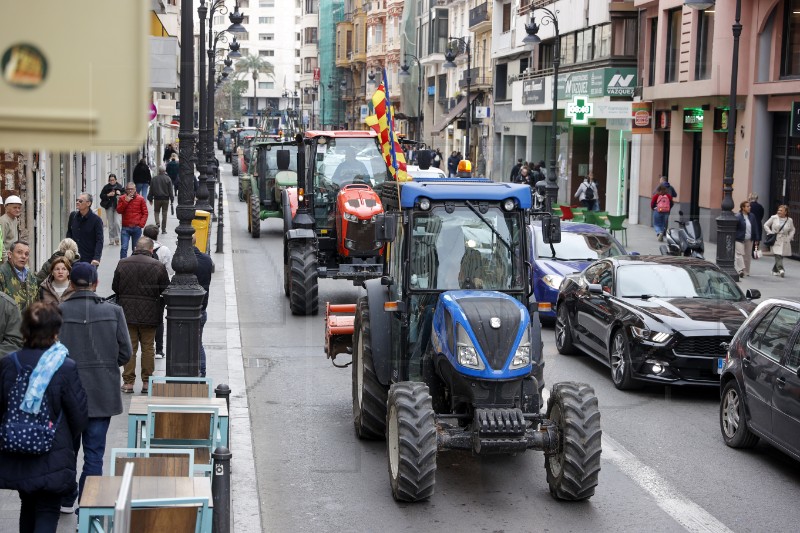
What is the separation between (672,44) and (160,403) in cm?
3122

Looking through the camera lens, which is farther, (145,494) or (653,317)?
(653,317)

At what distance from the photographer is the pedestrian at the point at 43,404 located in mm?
6367

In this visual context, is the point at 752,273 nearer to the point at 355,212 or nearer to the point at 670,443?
the point at 355,212

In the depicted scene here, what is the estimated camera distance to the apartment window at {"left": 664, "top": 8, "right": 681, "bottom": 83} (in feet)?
119

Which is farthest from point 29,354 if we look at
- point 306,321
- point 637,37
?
point 637,37

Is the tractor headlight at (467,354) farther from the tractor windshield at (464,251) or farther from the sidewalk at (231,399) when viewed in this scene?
the sidewalk at (231,399)

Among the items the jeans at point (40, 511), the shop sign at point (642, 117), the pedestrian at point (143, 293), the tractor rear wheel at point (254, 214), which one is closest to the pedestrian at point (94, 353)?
the jeans at point (40, 511)

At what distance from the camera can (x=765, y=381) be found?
1002cm

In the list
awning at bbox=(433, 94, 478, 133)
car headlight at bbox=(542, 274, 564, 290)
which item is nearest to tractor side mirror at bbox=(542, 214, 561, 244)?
car headlight at bbox=(542, 274, 564, 290)

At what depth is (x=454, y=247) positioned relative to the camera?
9.71 metres

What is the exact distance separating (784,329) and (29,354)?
6477 millimetres

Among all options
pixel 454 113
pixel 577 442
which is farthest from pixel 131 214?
pixel 454 113

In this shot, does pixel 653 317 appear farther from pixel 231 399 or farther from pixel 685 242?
pixel 685 242

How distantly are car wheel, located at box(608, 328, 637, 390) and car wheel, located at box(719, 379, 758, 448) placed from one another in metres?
2.27
